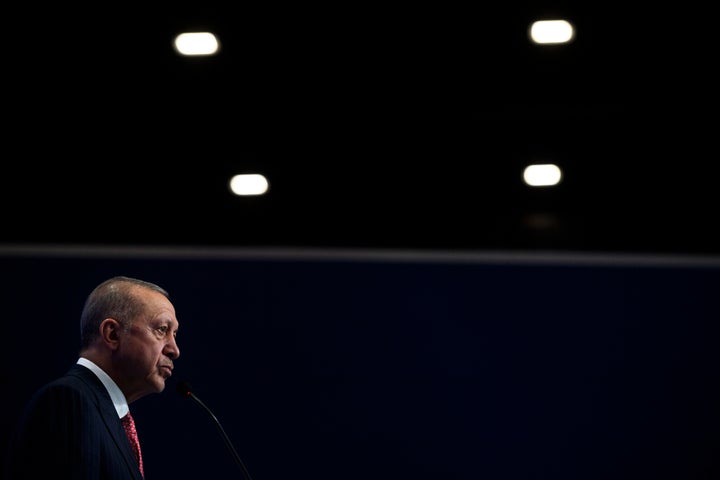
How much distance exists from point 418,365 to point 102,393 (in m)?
1.77

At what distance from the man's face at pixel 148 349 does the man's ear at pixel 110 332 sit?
0.02 meters

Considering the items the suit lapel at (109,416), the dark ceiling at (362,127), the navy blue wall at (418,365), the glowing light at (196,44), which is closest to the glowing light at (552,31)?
the dark ceiling at (362,127)

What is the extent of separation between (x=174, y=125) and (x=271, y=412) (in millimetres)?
1154

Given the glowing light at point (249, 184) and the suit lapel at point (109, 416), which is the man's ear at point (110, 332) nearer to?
the suit lapel at point (109, 416)

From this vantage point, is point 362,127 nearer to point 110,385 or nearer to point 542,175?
point 542,175

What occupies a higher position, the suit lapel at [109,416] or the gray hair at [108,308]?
the gray hair at [108,308]

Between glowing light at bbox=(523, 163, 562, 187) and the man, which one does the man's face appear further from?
glowing light at bbox=(523, 163, 562, 187)

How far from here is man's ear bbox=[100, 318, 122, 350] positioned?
2.25 metres

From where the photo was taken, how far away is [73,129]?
3.82m

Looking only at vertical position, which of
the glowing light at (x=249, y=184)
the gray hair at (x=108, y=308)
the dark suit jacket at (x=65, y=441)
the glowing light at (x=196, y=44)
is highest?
the glowing light at (x=196, y=44)

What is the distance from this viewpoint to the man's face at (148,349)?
2.26 m

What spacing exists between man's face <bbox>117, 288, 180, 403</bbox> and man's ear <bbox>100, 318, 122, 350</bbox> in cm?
2

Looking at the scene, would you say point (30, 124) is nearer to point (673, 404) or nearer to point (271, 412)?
point (271, 412)

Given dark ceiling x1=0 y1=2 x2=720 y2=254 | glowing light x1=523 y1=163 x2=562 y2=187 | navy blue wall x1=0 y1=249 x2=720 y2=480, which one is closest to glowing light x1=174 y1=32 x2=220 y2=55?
dark ceiling x1=0 y1=2 x2=720 y2=254
